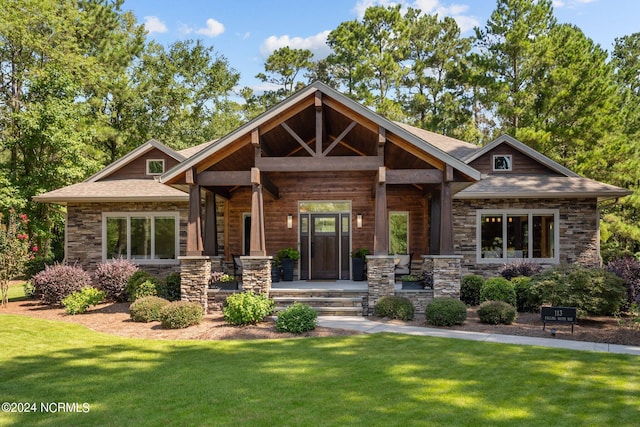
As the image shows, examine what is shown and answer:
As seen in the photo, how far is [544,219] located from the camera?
15453 mm

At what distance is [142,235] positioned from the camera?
52.4 feet

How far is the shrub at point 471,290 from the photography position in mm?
12859

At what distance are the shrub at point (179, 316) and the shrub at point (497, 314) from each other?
6.14 metres

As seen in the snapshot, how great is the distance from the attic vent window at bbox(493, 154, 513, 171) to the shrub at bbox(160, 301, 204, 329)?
1136 centimetres

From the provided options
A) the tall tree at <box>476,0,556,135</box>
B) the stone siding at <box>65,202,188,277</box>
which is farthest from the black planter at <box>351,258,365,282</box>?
the tall tree at <box>476,0,556,135</box>

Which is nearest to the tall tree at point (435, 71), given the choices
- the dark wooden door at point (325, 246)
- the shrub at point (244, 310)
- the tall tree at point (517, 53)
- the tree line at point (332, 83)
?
the tree line at point (332, 83)

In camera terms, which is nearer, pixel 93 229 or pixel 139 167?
pixel 93 229

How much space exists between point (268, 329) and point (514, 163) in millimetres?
11040

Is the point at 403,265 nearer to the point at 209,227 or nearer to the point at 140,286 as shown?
the point at 209,227

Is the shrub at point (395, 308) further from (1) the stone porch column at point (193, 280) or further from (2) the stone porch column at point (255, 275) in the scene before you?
(1) the stone porch column at point (193, 280)

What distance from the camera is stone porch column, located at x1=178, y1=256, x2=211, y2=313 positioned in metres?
11.7

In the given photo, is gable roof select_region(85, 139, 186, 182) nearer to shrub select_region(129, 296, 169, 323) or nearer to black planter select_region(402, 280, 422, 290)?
shrub select_region(129, 296, 169, 323)

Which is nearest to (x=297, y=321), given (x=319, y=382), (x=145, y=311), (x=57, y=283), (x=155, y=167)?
(x=319, y=382)

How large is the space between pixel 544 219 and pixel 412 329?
8.17 meters
